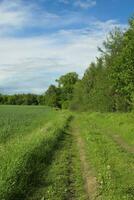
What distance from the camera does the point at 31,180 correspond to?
1338cm

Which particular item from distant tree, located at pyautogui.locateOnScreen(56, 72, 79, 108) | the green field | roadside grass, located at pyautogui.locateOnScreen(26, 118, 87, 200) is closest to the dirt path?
the green field

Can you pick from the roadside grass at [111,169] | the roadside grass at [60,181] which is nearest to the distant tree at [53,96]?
the roadside grass at [111,169]

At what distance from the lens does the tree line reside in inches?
1328

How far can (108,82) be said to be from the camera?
6119 cm

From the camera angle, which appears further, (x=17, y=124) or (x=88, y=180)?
(x=17, y=124)

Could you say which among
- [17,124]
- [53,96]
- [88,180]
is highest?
[53,96]

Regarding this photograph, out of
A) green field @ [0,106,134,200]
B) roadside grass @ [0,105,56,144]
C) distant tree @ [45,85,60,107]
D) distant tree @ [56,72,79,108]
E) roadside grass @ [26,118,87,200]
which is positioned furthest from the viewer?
distant tree @ [45,85,60,107]

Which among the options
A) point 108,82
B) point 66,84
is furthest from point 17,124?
point 66,84

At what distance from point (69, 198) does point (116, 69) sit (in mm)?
26518

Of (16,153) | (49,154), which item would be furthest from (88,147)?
(16,153)

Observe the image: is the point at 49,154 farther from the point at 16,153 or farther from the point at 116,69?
the point at 116,69

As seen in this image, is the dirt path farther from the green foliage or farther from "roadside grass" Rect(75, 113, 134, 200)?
the green foliage

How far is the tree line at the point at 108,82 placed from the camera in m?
33.7

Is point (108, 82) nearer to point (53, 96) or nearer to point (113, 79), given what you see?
point (113, 79)
